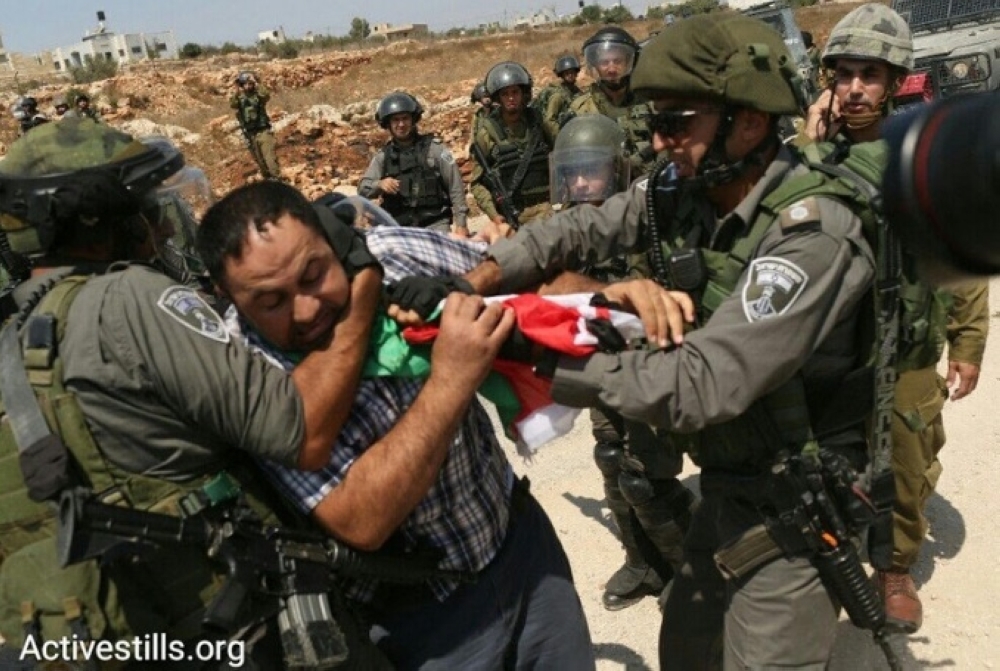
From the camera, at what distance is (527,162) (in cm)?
747

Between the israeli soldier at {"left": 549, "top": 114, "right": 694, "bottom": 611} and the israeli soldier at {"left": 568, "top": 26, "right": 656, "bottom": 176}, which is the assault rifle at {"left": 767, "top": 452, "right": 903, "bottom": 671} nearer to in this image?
the israeli soldier at {"left": 549, "top": 114, "right": 694, "bottom": 611}

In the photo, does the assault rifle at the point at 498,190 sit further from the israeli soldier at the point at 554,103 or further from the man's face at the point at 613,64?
the man's face at the point at 613,64

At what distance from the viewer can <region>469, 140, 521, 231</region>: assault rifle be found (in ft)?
24.7

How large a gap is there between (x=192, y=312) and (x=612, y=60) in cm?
555

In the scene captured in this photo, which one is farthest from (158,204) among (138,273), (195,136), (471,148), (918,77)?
(195,136)

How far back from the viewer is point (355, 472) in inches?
72.7

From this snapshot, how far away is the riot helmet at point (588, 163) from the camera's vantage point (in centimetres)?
403

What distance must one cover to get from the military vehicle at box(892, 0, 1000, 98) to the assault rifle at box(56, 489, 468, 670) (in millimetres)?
7940

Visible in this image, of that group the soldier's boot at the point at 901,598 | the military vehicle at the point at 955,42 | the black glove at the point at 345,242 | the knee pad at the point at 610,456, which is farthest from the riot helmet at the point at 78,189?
the military vehicle at the point at 955,42

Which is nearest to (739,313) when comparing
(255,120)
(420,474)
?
(420,474)

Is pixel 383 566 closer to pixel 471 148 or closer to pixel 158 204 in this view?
pixel 158 204

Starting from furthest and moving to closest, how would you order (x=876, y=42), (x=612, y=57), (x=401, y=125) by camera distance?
(x=401, y=125)
(x=612, y=57)
(x=876, y=42)

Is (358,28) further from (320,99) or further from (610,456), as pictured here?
(610,456)

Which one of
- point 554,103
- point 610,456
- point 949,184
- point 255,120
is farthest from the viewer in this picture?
point 255,120
